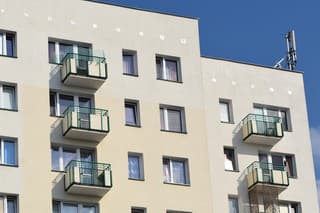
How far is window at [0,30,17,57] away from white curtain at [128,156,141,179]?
7.87 metres

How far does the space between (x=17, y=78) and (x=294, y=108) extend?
16814mm

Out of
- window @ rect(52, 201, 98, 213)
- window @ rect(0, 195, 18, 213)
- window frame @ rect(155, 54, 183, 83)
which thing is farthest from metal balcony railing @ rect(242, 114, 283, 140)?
window @ rect(0, 195, 18, 213)

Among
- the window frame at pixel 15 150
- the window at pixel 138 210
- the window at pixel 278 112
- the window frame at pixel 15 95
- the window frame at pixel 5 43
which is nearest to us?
the window frame at pixel 15 150

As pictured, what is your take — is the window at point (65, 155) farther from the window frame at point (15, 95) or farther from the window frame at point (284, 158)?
the window frame at point (284, 158)

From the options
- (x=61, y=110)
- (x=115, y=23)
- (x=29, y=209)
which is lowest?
(x=29, y=209)

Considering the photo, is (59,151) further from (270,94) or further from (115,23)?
(270,94)

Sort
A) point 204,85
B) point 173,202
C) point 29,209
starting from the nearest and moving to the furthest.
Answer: point 29,209 → point 173,202 → point 204,85

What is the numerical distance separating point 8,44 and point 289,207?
57.1 feet

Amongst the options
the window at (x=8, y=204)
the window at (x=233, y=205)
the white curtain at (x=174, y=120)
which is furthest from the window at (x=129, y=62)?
the window at (x=8, y=204)

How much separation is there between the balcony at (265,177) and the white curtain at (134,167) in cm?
644

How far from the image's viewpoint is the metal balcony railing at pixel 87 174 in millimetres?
60656

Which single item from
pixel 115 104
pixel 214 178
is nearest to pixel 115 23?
pixel 115 104

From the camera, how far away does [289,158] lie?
2719 inches

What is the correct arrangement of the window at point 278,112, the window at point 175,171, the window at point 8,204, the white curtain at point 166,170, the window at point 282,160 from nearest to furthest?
the window at point 8,204 < the white curtain at point 166,170 < the window at point 175,171 < the window at point 282,160 < the window at point 278,112
